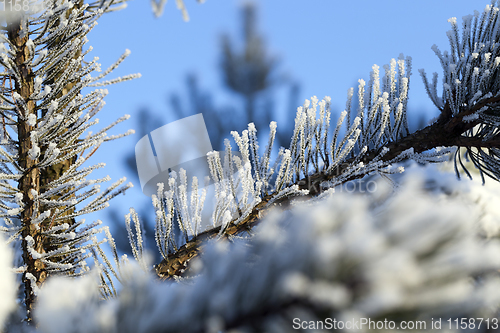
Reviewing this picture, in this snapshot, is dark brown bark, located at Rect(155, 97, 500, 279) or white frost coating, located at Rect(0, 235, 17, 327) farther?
dark brown bark, located at Rect(155, 97, 500, 279)

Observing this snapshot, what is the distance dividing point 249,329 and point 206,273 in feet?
0.20

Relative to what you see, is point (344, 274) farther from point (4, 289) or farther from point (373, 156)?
point (373, 156)

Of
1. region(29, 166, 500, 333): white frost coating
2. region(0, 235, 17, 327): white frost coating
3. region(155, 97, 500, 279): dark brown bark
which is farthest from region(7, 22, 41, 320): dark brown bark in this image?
region(29, 166, 500, 333): white frost coating

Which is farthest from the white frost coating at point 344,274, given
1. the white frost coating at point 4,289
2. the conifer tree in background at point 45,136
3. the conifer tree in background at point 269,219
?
the conifer tree in background at point 45,136

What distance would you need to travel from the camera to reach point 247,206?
3.74ft

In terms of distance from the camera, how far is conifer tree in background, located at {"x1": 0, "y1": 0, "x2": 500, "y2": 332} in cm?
25

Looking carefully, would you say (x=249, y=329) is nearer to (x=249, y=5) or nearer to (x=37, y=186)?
(x=37, y=186)

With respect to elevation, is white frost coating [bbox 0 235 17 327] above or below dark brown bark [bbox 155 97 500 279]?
above

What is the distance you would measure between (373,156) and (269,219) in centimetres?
106

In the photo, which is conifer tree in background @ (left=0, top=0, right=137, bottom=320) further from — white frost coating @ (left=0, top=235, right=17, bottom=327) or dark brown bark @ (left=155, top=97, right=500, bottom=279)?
white frost coating @ (left=0, top=235, right=17, bottom=327)

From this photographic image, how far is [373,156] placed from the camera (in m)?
1.27

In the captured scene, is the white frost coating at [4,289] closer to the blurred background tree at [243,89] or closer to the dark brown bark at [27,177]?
the dark brown bark at [27,177]

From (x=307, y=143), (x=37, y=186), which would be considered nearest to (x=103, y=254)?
(x=37, y=186)

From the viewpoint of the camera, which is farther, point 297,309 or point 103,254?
point 103,254
